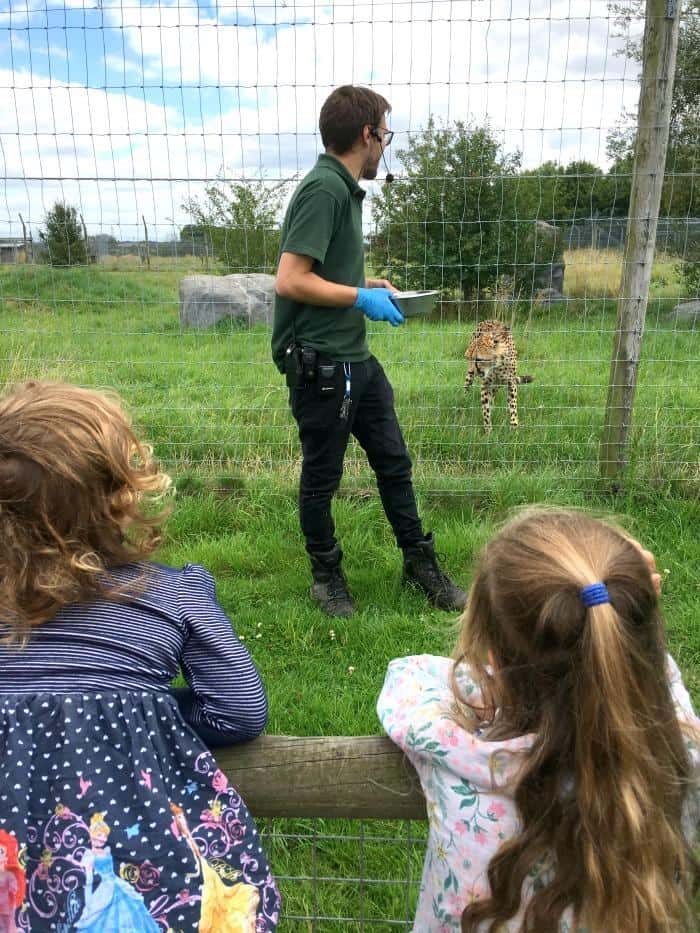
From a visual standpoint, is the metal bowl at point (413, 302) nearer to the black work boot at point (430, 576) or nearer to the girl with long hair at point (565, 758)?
the black work boot at point (430, 576)

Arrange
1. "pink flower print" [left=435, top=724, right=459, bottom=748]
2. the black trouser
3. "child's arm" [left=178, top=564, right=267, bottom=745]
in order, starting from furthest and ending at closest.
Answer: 1. the black trouser
2. "child's arm" [left=178, top=564, right=267, bottom=745]
3. "pink flower print" [left=435, top=724, right=459, bottom=748]

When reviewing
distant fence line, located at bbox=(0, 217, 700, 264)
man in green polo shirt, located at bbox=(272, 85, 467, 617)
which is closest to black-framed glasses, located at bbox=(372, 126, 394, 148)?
man in green polo shirt, located at bbox=(272, 85, 467, 617)

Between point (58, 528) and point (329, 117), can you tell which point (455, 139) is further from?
point (58, 528)

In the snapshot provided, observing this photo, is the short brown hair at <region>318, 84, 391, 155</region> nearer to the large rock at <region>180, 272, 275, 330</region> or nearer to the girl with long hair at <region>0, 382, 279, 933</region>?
the large rock at <region>180, 272, 275, 330</region>

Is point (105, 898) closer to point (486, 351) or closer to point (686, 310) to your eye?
point (686, 310)

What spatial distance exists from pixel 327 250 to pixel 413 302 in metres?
0.43

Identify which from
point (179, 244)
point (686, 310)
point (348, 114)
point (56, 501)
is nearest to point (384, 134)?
point (348, 114)

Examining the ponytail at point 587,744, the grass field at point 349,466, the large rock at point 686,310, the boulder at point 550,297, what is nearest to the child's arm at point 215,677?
the ponytail at point 587,744

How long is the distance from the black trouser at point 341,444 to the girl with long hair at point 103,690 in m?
1.72

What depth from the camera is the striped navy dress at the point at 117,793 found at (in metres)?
1.17

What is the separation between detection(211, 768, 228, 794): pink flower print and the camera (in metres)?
1.29

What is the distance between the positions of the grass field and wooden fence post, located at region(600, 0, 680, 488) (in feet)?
0.49

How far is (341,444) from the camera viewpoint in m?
3.24

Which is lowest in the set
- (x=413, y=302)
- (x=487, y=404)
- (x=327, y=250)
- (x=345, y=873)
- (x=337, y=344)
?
(x=345, y=873)
